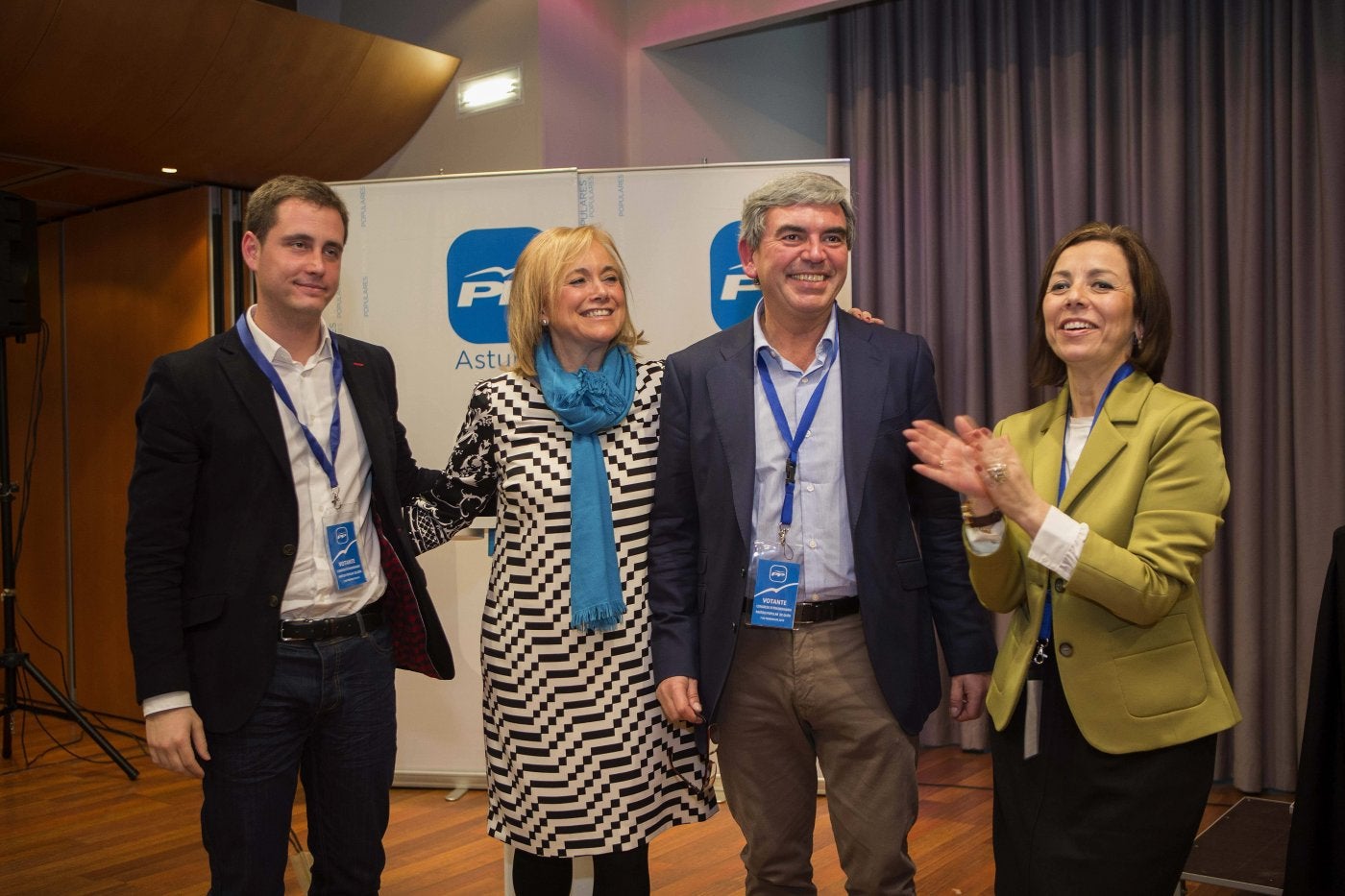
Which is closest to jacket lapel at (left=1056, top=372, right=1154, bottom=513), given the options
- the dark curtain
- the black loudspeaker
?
the dark curtain

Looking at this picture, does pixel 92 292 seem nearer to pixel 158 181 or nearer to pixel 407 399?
pixel 158 181

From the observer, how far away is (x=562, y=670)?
2.35 metres

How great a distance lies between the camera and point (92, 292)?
6.12 metres

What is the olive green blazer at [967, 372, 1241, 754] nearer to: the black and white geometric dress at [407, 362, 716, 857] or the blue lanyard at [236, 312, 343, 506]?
the black and white geometric dress at [407, 362, 716, 857]

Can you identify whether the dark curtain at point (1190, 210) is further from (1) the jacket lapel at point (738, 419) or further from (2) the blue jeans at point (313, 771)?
(2) the blue jeans at point (313, 771)

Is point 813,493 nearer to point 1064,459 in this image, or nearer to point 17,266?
point 1064,459

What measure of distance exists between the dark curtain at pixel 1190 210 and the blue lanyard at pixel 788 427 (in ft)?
8.51

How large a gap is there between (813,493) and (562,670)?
62cm

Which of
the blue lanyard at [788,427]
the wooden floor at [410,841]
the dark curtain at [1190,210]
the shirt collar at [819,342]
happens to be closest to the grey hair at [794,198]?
the shirt collar at [819,342]

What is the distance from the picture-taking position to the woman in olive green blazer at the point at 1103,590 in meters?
1.94

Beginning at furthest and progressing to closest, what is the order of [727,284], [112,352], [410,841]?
[112,352]
[727,284]
[410,841]

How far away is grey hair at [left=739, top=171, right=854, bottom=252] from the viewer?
2.27 meters

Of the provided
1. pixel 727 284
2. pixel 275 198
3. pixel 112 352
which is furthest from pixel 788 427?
pixel 112 352

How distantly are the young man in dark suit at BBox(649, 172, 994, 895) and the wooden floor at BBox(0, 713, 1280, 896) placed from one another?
1.32m
